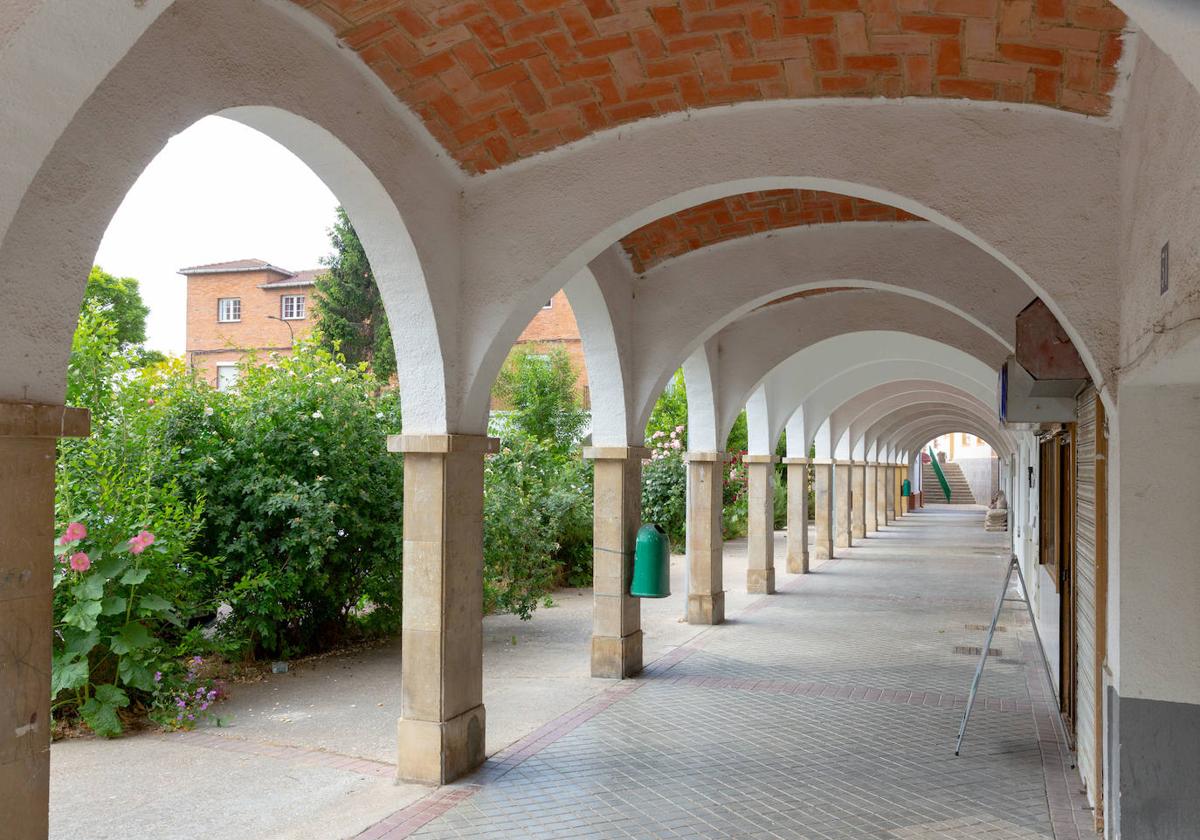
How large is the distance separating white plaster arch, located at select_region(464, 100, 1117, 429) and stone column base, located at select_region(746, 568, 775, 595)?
9.26m

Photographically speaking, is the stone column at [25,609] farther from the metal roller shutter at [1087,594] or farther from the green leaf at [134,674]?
the metal roller shutter at [1087,594]

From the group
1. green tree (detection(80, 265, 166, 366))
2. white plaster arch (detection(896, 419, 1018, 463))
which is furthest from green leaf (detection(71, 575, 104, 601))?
white plaster arch (detection(896, 419, 1018, 463))

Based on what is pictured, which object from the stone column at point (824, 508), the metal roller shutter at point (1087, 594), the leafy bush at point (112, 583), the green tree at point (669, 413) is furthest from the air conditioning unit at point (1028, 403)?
the green tree at point (669, 413)

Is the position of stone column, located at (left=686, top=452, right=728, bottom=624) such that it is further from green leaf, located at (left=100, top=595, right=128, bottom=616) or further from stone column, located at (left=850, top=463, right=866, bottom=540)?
stone column, located at (left=850, top=463, right=866, bottom=540)

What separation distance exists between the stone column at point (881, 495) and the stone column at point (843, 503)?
23.8 ft

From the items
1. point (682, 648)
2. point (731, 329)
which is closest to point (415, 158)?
point (682, 648)

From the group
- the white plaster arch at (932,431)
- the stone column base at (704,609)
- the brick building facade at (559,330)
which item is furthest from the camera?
the white plaster arch at (932,431)

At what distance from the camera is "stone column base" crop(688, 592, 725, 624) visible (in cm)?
1143

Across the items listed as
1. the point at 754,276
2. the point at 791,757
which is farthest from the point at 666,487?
the point at 791,757

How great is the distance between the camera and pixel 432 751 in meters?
5.61

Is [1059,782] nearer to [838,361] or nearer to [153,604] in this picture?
[153,604]

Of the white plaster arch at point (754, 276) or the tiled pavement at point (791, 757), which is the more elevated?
the white plaster arch at point (754, 276)

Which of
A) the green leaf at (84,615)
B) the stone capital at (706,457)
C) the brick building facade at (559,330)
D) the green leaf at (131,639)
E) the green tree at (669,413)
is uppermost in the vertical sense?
the brick building facade at (559,330)

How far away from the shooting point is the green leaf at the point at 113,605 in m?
6.68
